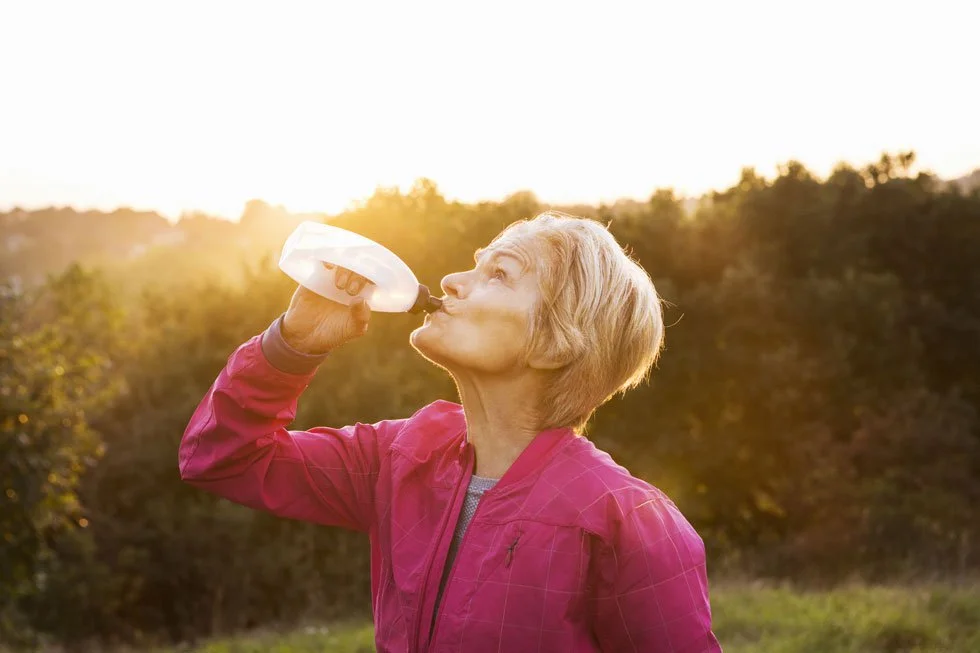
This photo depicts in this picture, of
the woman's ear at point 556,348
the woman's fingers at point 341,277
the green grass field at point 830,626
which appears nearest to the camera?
the woman's ear at point 556,348

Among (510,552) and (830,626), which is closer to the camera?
(510,552)

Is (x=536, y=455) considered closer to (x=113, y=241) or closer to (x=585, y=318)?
(x=585, y=318)

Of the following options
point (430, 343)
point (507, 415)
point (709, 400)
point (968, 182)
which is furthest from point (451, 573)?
point (968, 182)

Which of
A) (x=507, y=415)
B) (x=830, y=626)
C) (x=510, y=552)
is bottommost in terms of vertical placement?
(x=830, y=626)

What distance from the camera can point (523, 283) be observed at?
92.8 inches

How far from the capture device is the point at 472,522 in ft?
7.16

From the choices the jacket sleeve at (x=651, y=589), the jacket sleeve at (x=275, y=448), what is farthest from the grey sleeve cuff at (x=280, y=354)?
the jacket sleeve at (x=651, y=589)

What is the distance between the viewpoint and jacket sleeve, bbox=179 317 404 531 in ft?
7.68

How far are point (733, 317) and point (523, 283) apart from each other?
17348mm

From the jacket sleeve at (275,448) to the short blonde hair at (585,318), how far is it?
499mm

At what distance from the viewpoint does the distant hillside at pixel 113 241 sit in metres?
47.7

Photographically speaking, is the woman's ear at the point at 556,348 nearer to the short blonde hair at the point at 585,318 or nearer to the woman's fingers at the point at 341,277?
the short blonde hair at the point at 585,318

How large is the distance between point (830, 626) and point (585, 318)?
704cm

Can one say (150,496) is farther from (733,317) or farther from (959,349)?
(959,349)
